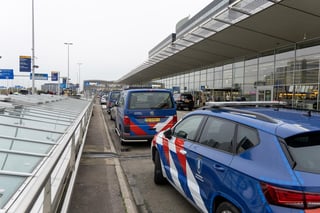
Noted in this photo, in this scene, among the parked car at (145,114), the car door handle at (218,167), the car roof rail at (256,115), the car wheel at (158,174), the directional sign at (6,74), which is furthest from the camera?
the directional sign at (6,74)

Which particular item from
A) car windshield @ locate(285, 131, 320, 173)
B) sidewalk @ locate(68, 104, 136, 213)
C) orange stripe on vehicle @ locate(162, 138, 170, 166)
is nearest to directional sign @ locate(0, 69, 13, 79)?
sidewalk @ locate(68, 104, 136, 213)

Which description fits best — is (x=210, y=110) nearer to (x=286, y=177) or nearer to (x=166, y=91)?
(x=286, y=177)

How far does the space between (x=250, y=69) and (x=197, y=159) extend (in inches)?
849

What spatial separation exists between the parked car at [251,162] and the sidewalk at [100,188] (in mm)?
1277

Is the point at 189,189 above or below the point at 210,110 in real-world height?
below

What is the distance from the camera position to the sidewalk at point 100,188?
423 cm

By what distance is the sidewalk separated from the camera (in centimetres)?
423

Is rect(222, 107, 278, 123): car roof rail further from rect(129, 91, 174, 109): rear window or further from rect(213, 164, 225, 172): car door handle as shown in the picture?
rect(129, 91, 174, 109): rear window

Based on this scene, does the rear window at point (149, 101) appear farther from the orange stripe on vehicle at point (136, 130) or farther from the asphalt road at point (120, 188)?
the asphalt road at point (120, 188)

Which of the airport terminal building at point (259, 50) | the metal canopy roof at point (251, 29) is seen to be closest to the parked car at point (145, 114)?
the airport terminal building at point (259, 50)

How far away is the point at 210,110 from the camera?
392 centimetres

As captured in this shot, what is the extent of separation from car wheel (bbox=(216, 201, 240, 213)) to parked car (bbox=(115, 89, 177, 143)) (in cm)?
602

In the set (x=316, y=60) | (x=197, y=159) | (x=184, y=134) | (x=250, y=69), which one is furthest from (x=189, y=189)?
(x=250, y=69)

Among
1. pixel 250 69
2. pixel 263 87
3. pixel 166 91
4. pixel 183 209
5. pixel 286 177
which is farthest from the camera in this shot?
pixel 250 69
